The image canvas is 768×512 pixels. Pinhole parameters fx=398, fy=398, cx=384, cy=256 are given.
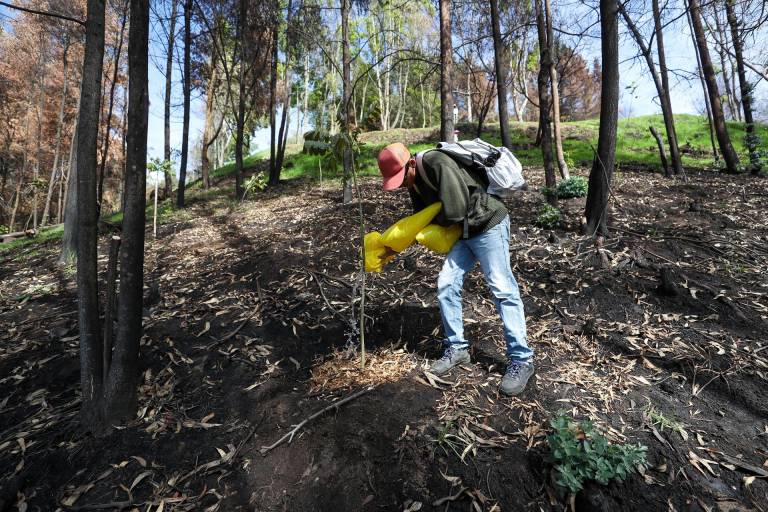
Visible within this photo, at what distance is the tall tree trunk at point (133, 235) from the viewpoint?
2482 mm

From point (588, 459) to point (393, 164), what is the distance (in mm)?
2011

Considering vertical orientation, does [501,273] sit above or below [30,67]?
below

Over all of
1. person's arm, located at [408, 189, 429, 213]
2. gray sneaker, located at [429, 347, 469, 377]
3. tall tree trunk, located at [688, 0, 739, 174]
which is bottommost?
gray sneaker, located at [429, 347, 469, 377]

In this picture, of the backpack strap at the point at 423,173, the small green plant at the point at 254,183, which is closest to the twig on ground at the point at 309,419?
the backpack strap at the point at 423,173

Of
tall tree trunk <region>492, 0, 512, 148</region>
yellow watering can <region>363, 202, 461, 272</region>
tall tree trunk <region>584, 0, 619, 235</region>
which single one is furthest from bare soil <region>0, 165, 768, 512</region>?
tall tree trunk <region>492, 0, 512, 148</region>

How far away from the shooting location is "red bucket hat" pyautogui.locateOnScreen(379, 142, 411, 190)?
8.68 feet

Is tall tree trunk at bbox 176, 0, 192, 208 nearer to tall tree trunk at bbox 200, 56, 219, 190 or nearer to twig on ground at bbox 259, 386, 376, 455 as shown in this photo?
tall tree trunk at bbox 200, 56, 219, 190

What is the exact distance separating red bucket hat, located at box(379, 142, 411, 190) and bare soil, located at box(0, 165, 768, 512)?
48.7 inches

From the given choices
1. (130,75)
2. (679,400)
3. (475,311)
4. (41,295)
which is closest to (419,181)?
(475,311)

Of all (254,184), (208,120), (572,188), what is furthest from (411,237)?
(208,120)

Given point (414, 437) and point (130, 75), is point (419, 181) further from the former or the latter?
point (130, 75)

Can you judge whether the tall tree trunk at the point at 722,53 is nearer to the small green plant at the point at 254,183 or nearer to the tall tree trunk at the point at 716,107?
the tall tree trunk at the point at 716,107

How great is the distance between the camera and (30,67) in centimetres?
1664

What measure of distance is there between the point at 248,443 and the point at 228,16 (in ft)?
43.7
